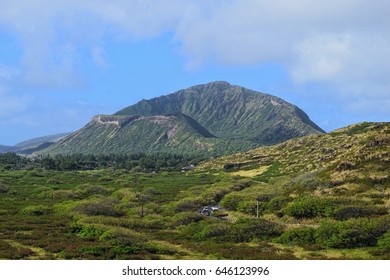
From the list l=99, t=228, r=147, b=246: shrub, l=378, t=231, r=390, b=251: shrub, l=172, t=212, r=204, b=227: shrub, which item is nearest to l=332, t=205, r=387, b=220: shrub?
l=378, t=231, r=390, b=251: shrub

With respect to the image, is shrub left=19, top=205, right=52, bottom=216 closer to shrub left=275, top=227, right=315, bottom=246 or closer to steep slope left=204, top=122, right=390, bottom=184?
shrub left=275, top=227, right=315, bottom=246

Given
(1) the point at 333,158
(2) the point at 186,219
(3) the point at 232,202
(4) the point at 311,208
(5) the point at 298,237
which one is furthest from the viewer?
(1) the point at 333,158

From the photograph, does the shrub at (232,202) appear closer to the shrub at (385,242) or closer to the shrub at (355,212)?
the shrub at (355,212)

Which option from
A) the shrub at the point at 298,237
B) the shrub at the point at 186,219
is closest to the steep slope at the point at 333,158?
the shrub at the point at 186,219

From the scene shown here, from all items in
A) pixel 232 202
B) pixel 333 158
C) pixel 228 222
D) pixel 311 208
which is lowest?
pixel 228 222

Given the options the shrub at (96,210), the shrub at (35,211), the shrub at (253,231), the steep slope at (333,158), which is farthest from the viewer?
the steep slope at (333,158)

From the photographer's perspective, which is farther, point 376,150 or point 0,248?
point 376,150

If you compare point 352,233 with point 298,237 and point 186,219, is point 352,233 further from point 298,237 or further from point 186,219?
point 186,219

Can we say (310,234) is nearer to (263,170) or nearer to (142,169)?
(263,170)

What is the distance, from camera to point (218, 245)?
4447cm

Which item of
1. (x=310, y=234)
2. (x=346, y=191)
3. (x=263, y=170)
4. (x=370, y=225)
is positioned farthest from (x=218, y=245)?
(x=263, y=170)

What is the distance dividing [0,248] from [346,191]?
48545 millimetres

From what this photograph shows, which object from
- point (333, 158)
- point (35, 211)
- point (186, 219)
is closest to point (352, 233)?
point (186, 219)

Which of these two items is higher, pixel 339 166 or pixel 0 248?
pixel 339 166
